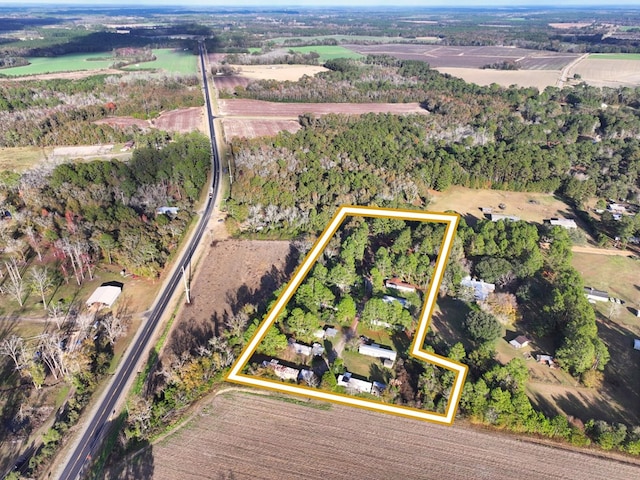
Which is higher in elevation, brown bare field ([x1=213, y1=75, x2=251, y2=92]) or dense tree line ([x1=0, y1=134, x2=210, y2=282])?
brown bare field ([x1=213, y1=75, x2=251, y2=92])

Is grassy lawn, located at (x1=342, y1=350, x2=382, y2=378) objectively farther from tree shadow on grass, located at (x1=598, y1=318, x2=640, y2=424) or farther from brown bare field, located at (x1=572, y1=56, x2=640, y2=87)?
brown bare field, located at (x1=572, y1=56, x2=640, y2=87)

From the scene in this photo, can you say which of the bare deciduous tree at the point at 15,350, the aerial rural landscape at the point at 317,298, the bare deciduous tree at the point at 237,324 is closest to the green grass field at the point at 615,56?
the aerial rural landscape at the point at 317,298

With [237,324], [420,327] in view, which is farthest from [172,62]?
[420,327]

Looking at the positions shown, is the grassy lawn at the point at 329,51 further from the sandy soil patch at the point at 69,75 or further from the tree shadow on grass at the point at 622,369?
the tree shadow on grass at the point at 622,369

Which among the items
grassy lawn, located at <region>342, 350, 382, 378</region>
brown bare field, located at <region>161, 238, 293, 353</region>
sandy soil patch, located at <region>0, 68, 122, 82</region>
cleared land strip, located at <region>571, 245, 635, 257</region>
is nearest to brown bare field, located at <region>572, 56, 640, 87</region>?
cleared land strip, located at <region>571, 245, 635, 257</region>

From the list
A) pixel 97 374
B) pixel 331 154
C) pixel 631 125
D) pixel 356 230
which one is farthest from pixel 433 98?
pixel 97 374

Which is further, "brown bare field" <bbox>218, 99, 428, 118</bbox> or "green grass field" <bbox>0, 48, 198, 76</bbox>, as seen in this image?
"green grass field" <bbox>0, 48, 198, 76</bbox>

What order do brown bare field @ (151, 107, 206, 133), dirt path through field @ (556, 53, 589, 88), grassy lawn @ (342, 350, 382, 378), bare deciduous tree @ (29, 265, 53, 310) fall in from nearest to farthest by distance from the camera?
grassy lawn @ (342, 350, 382, 378) < bare deciduous tree @ (29, 265, 53, 310) < brown bare field @ (151, 107, 206, 133) < dirt path through field @ (556, 53, 589, 88)
